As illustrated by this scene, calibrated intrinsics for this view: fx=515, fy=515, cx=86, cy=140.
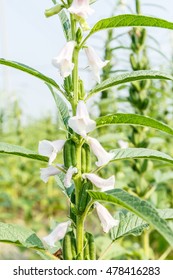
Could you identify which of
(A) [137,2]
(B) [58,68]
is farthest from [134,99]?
(B) [58,68]

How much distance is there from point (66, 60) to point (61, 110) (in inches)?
5.6

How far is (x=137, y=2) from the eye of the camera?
226cm

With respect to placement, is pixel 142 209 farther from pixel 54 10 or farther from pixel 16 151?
pixel 54 10

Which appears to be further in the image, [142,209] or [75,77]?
[75,77]

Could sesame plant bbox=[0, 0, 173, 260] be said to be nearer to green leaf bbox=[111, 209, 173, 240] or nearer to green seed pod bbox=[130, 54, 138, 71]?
green leaf bbox=[111, 209, 173, 240]

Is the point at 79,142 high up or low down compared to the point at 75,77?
down

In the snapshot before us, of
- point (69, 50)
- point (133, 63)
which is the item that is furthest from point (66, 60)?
point (133, 63)

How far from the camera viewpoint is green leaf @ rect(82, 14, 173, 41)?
0.95 meters

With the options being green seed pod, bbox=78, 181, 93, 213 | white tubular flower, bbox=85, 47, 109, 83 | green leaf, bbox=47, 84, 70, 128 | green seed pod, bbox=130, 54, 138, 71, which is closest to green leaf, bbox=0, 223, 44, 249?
green seed pod, bbox=78, 181, 93, 213

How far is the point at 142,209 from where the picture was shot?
784 millimetres

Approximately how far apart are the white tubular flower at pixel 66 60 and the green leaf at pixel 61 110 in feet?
0.36

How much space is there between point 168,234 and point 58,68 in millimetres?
429

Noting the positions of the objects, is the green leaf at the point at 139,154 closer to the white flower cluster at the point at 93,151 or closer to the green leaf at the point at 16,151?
the white flower cluster at the point at 93,151
